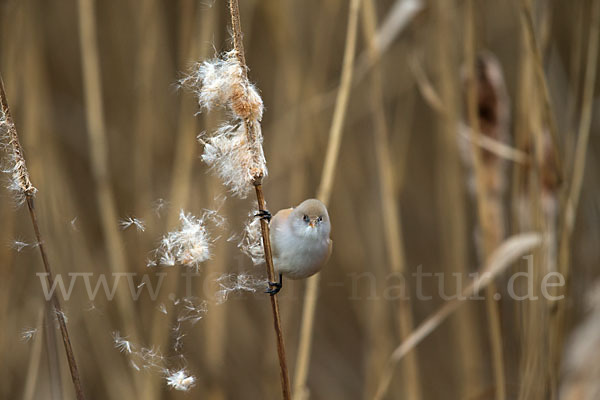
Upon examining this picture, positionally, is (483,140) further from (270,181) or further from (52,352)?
(52,352)

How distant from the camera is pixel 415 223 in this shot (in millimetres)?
2871

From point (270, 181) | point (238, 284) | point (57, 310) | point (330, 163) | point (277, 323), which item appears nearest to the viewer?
point (57, 310)

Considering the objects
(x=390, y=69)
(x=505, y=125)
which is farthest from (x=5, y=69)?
(x=390, y=69)

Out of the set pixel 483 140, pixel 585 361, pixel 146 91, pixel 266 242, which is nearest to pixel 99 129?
pixel 146 91

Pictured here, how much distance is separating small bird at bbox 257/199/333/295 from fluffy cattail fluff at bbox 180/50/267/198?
22 centimetres

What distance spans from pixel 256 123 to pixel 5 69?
0.78 metres

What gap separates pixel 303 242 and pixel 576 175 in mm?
700

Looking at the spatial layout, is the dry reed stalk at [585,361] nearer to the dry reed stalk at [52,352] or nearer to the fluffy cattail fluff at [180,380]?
the fluffy cattail fluff at [180,380]

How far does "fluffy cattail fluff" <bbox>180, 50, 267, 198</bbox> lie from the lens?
869 millimetres

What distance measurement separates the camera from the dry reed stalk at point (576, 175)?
4.13 ft

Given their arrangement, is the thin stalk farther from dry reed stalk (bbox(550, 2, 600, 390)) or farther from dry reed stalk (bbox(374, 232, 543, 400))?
dry reed stalk (bbox(550, 2, 600, 390))

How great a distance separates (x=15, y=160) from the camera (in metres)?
0.78

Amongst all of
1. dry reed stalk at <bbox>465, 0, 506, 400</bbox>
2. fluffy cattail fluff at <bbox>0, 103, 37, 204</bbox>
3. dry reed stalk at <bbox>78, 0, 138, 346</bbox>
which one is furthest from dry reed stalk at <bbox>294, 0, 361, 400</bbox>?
fluffy cattail fluff at <bbox>0, 103, 37, 204</bbox>

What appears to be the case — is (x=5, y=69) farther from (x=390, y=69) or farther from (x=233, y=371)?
(x=390, y=69)
